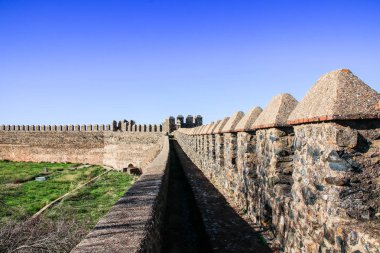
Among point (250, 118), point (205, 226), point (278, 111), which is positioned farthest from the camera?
point (250, 118)

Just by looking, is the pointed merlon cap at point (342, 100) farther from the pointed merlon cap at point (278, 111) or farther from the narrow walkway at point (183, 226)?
the narrow walkway at point (183, 226)

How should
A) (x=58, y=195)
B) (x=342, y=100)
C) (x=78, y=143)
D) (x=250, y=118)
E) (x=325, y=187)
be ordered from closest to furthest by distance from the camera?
(x=342, y=100), (x=325, y=187), (x=250, y=118), (x=58, y=195), (x=78, y=143)

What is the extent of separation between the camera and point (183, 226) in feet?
18.0

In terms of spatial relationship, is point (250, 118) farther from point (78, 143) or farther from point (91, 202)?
point (78, 143)

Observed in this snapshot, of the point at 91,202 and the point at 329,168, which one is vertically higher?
the point at 329,168

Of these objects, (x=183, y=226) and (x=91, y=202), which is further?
(x=91, y=202)

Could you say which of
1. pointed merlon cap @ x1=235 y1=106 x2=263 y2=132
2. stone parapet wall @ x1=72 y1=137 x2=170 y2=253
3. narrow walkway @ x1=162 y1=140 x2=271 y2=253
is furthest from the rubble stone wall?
stone parapet wall @ x1=72 y1=137 x2=170 y2=253

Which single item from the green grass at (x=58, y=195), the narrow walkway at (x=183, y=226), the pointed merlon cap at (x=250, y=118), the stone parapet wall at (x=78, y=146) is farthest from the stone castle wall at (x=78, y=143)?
the pointed merlon cap at (x=250, y=118)

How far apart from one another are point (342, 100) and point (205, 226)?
2976 mm

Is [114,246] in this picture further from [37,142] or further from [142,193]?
[37,142]

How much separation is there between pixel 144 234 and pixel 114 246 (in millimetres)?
358

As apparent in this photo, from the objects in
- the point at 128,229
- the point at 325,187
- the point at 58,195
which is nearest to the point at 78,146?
the point at 58,195

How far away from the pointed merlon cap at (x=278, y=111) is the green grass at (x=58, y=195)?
723 centimetres

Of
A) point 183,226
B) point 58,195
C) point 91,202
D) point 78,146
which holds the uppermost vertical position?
point 183,226
